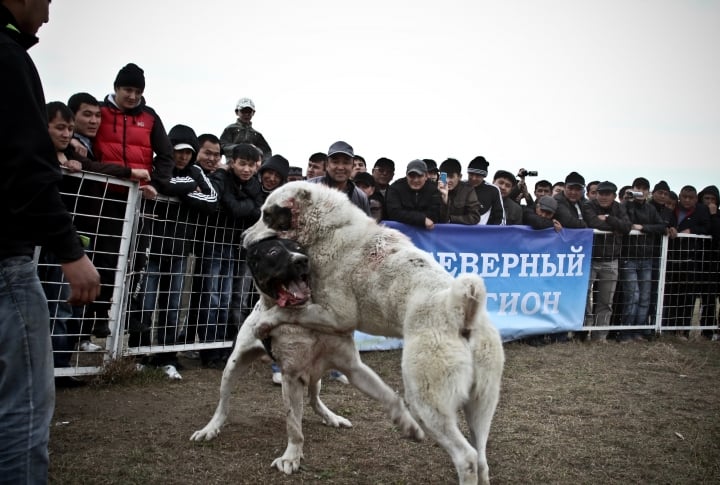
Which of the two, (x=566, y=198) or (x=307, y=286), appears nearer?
(x=307, y=286)

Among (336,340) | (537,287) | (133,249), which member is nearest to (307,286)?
(336,340)

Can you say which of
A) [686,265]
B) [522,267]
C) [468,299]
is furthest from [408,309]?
[686,265]

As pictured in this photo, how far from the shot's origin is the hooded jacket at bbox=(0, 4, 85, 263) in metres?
2.10

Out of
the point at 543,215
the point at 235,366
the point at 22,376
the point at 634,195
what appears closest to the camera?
the point at 22,376

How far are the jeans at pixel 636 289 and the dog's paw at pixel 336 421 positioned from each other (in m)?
6.83

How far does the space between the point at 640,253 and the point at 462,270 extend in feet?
12.8

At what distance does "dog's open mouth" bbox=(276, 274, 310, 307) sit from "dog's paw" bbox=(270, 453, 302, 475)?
42.5 inches

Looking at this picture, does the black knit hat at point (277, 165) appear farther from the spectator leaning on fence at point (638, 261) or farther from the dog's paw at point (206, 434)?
the spectator leaning on fence at point (638, 261)

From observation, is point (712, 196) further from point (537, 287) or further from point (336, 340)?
point (336, 340)

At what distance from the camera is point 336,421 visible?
4.80 m

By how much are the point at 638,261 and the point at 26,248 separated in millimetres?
9840

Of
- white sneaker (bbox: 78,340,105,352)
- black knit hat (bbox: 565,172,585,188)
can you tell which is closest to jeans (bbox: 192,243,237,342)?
white sneaker (bbox: 78,340,105,352)

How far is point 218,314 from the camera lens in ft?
22.2

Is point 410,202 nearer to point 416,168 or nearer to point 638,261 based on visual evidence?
point 416,168
